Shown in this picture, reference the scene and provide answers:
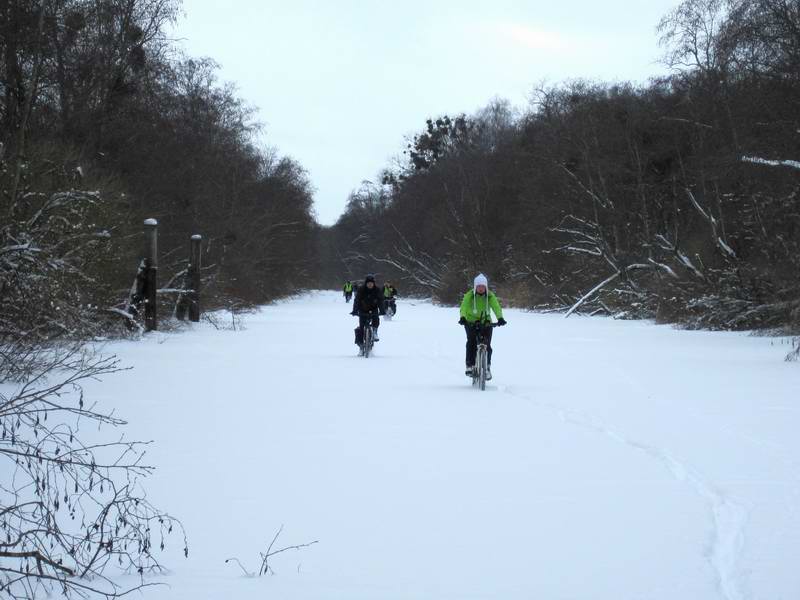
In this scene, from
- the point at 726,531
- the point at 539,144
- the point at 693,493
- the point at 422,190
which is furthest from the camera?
the point at 422,190

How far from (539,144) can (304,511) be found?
44615 mm

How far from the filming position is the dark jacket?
22625 millimetres

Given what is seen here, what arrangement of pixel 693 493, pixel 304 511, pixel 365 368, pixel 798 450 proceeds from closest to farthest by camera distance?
pixel 304 511
pixel 693 493
pixel 798 450
pixel 365 368

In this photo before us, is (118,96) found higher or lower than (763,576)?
higher

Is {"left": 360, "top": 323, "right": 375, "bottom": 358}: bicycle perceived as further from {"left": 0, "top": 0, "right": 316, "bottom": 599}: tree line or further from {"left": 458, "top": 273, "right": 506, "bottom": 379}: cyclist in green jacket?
{"left": 458, "top": 273, "right": 506, "bottom": 379}: cyclist in green jacket

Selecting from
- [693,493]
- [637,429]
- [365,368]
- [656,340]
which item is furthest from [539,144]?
[693,493]

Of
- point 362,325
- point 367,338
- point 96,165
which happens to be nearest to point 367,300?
point 362,325

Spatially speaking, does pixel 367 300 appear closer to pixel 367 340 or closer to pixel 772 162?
pixel 367 340

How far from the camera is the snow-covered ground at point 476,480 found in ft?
18.4

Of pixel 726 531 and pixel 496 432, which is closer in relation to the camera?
pixel 726 531

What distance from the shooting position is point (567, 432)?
11.1 m

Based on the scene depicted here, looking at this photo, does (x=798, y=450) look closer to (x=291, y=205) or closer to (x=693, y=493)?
(x=693, y=493)

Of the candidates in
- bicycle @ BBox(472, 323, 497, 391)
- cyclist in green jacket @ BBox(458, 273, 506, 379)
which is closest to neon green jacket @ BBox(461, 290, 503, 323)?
cyclist in green jacket @ BBox(458, 273, 506, 379)

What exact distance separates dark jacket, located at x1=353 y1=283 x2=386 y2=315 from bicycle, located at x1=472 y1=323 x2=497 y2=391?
6471mm
